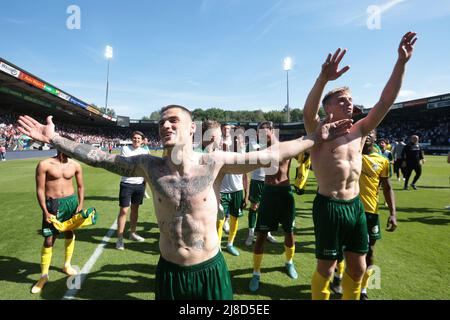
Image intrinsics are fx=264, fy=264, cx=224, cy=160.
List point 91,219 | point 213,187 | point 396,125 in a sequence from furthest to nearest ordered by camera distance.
→ point 396,125 < point 91,219 < point 213,187

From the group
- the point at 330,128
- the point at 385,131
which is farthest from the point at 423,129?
the point at 330,128

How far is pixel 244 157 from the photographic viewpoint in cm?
218

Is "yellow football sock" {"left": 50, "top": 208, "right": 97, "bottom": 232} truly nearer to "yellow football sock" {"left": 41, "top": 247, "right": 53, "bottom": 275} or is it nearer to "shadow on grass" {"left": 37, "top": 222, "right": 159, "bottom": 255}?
"yellow football sock" {"left": 41, "top": 247, "right": 53, "bottom": 275}

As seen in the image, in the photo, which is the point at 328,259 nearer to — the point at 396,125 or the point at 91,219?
the point at 91,219

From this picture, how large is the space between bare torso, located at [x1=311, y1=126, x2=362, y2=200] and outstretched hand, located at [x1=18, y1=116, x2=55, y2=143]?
2.65 m

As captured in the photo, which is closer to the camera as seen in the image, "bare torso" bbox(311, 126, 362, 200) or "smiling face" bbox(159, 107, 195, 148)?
"smiling face" bbox(159, 107, 195, 148)

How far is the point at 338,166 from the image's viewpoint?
2963mm

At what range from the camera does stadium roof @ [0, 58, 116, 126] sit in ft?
78.0

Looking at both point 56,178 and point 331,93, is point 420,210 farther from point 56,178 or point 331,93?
point 56,178

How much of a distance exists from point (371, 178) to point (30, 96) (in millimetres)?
38816

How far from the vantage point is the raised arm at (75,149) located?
80.2 inches

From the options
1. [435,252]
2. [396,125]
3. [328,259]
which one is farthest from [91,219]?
[396,125]

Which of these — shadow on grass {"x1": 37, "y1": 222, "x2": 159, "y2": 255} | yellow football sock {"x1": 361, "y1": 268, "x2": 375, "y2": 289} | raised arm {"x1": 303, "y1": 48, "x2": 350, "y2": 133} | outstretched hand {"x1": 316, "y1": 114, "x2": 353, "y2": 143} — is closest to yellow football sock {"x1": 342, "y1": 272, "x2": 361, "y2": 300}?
yellow football sock {"x1": 361, "y1": 268, "x2": 375, "y2": 289}

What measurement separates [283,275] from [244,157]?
120 inches
